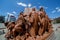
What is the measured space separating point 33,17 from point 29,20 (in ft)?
0.66

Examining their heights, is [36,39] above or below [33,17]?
below

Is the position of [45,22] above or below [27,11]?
below

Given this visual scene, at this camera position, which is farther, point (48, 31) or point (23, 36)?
point (48, 31)

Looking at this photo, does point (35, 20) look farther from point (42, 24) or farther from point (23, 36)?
point (23, 36)

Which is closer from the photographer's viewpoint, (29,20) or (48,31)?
(29,20)

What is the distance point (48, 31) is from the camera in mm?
5699

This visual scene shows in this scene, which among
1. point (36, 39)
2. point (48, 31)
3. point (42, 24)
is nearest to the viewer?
point (36, 39)

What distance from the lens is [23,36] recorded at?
5.23m

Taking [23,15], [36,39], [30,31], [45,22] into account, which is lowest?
[36,39]

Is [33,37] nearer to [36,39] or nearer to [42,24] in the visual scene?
[36,39]

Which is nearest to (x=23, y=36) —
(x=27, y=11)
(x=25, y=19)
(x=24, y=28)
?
(x=24, y=28)

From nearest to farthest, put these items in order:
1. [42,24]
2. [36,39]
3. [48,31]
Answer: [36,39] → [42,24] → [48,31]

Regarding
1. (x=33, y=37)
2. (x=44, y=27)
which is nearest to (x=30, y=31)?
(x=33, y=37)

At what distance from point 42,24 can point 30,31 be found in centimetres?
58
